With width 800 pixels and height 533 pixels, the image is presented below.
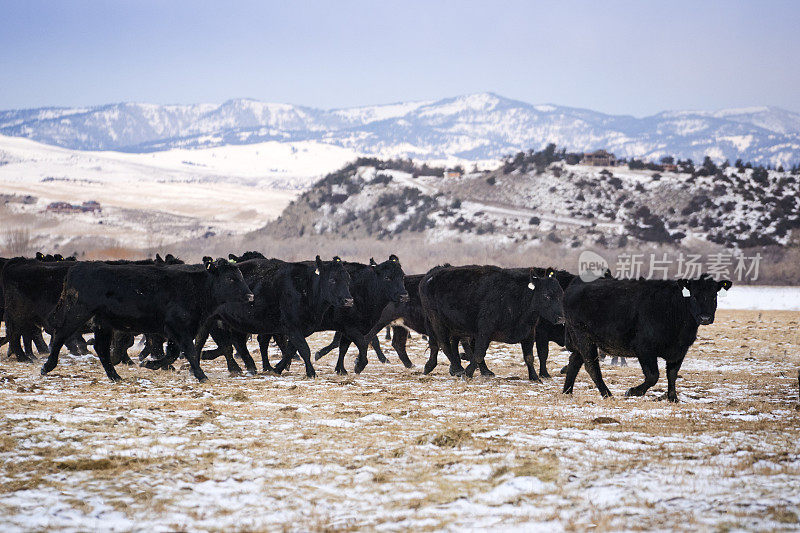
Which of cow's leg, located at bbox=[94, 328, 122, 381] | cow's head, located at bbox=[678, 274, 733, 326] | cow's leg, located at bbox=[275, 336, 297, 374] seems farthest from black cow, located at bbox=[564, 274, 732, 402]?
cow's leg, located at bbox=[94, 328, 122, 381]

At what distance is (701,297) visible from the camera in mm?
13461

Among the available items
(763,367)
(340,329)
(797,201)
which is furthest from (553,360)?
(797,201)

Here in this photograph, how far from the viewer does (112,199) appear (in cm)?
19300

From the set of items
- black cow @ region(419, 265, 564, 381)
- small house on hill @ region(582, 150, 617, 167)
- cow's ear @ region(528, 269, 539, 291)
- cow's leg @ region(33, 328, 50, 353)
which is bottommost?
cow's leg @ region(33, 328, 50, 353)

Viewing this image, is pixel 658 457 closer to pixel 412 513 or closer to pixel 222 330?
pixel 412 513

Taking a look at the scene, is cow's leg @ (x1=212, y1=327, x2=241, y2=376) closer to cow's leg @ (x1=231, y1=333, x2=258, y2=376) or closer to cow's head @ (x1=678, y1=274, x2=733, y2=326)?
cow's leg @ (x1=231, y1=333, x2=258, y2=376)

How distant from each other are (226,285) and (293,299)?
4.44ft

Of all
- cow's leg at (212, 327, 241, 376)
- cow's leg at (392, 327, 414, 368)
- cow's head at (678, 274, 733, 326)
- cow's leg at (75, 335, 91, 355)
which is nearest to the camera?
cow's head at (678, 274, 733, 326)

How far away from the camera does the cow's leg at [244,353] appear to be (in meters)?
16.5

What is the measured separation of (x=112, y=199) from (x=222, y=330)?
186 metres

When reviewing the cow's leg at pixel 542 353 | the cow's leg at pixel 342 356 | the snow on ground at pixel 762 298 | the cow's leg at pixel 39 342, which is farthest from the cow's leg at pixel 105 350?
the snow on ground at pixel 762 298

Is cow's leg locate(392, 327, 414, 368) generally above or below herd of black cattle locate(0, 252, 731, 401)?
below

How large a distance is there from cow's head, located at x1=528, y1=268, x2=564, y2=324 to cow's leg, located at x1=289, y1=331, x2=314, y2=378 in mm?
4279

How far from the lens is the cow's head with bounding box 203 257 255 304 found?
15688mm
